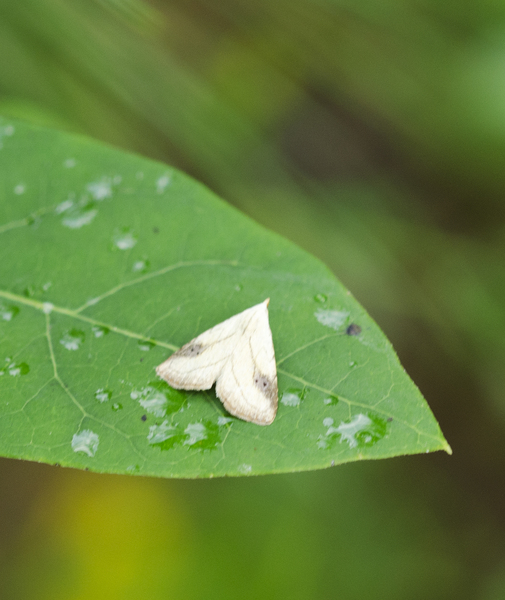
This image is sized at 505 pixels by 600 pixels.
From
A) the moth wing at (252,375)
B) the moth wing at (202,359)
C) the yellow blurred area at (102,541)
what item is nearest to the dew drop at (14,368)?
the moth wing at (202,359)

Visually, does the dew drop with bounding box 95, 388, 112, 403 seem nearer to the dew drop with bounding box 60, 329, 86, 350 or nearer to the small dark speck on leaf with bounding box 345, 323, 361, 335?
the dew drop with bounding box 60, 329, 86, 350

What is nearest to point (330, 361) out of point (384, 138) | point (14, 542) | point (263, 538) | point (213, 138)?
point (213, 138)

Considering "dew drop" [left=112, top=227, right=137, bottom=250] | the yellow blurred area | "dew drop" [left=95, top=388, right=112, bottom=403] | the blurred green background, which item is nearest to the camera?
"dew drop" [left=95, top=388, right=112, bottom=403]

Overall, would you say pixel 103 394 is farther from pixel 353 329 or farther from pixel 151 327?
pixel 353 329

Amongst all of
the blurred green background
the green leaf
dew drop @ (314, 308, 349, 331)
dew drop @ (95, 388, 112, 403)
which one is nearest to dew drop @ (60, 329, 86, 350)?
the green leaf

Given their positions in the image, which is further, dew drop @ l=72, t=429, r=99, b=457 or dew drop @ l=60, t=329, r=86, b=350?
dew drop @ l=60, t=329, r=86, b=350

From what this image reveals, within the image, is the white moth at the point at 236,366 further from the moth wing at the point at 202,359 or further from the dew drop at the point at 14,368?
the dew drop at the point at 14,368
